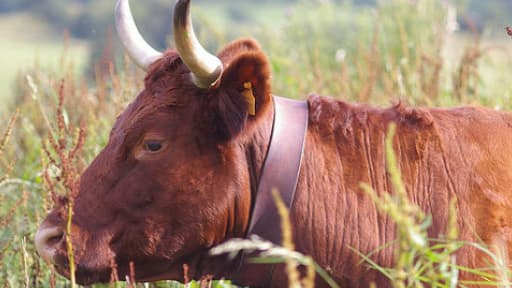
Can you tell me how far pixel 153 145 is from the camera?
3600mm

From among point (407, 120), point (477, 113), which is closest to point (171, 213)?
point (407, 120)

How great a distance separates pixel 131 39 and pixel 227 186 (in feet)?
3.23

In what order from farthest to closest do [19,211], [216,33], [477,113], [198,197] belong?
[216,33], [19,211], [477,113], [198,197]

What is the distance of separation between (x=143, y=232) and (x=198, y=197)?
0.85ft

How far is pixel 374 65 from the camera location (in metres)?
8.27

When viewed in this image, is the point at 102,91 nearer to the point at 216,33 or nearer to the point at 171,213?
the point at 216,33

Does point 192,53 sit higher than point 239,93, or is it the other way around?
point 192,53

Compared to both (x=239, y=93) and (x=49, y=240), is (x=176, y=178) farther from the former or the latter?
(x=49, y=240)

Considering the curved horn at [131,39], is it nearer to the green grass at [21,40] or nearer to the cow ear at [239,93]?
the cow ear at [239,93]

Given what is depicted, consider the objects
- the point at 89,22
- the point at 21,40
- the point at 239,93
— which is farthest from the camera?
the point at 21,40

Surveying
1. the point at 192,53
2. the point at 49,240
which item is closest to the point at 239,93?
the point at 192,53

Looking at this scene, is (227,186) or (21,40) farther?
(21,40)

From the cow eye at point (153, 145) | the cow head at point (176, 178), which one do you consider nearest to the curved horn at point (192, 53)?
the cow head at point (176, 178)

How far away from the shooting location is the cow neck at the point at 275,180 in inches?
139
